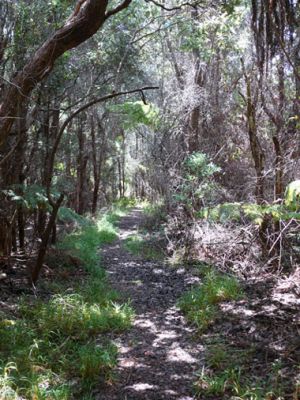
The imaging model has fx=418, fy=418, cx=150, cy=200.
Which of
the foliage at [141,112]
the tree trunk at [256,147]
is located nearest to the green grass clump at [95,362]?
the tree trunk at [256,147]

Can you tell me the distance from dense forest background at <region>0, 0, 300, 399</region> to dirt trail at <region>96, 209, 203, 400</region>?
135 cm

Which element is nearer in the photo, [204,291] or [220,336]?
[220,336]

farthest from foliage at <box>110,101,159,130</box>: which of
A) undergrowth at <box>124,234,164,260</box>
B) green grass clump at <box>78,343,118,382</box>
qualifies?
green grass clump at <box>78,343,118,382</box>

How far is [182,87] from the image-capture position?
464 inches


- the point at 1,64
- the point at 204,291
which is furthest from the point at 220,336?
the point at 1,64

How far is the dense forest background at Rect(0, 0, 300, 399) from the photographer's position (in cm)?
582

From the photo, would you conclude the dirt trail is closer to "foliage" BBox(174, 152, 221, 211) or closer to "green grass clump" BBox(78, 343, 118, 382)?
"green grass clump" BBox(78, 343, 118, 382)

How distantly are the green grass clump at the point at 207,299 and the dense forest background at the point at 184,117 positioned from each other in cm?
80

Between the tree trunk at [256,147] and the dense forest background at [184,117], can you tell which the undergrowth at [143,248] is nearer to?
the dense forest background at [184,117]

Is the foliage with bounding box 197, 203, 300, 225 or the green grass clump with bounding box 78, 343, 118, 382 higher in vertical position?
the foliage with bounding box 197, 203, 300, 225

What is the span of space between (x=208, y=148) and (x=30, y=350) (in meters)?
8.02

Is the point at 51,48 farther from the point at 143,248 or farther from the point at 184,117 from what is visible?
the point at 143,248

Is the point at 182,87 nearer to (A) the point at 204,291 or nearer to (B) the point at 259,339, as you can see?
(A) the point at 204,291

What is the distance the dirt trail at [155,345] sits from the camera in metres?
4.14
